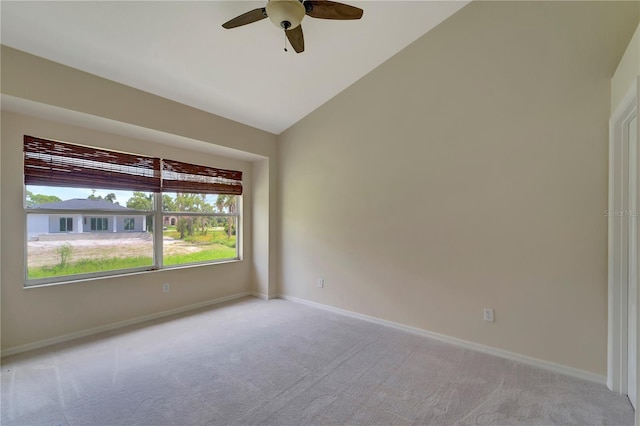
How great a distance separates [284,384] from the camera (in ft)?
7.21

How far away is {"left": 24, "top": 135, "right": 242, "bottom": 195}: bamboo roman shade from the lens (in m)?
2.80

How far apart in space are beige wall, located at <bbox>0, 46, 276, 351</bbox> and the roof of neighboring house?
25 centimetres

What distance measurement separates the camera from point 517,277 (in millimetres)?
2584

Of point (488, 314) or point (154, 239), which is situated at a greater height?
point (154, 239)

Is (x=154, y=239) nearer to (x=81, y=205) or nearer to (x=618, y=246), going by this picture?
(x=81, y=205)

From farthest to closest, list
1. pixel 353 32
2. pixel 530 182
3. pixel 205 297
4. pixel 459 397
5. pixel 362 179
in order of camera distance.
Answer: pixel 205 297 → pixel 362 179 → pixel 353 32 → pixel 530 182 → pixel 459 397

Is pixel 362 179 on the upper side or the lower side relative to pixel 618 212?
upper

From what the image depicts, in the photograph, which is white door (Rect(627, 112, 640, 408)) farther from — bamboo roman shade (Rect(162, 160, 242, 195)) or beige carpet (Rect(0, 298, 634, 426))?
bamboo roman shade (Rect(162, 160, 242, 195))

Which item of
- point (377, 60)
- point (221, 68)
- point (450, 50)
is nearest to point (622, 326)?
point (450, 50)

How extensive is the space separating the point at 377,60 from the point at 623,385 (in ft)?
12.2

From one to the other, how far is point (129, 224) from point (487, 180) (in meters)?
4.13

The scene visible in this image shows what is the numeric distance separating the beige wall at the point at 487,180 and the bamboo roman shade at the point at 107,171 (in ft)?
6.44

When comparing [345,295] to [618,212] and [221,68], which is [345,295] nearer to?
[618,212]

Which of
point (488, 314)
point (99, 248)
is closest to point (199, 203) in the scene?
point (99, 248)
